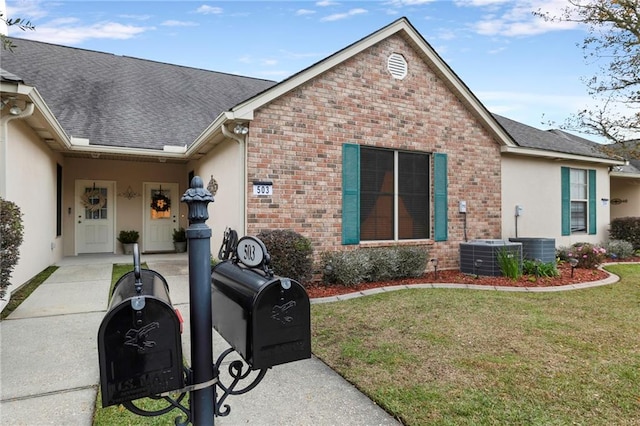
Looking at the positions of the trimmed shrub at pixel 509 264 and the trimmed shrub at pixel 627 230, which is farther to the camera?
the trimmed shrub at pixel 627 230

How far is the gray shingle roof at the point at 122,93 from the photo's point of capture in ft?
33.6

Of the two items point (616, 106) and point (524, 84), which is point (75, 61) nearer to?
point (524, 84)

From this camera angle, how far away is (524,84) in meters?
13.3

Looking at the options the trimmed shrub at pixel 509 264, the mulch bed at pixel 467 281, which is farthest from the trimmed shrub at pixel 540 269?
the trimmed shrub at pixel 509 264

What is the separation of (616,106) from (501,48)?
3884mm

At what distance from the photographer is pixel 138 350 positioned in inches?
46.2

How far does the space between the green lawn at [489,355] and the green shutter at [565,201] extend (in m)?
5.13

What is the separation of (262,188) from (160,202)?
649 centimetres

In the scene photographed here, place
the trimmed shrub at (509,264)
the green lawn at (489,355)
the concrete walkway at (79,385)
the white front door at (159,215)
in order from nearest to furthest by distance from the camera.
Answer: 1. the concrete walkway at (79,385)
2. the green lawn at (489,355)
3. the trimmed shrub at (509,264)
4. the white front door at (159,215)

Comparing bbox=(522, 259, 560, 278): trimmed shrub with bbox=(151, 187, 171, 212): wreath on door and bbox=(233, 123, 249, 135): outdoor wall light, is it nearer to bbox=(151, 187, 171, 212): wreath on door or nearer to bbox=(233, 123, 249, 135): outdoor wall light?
bbox=(233, 123, 249, 135): outdoor wall light

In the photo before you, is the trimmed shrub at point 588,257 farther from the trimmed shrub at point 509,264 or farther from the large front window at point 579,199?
the large front window at point 579,199

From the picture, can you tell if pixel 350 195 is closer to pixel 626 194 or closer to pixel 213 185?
pixel 213 185

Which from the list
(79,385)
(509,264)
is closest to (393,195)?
(509,264)

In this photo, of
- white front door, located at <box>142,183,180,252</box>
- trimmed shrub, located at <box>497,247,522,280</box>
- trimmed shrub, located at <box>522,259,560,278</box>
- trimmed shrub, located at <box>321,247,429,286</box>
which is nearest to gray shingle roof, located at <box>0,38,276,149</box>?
white front door, located at <box>142,183,180,252</box>
